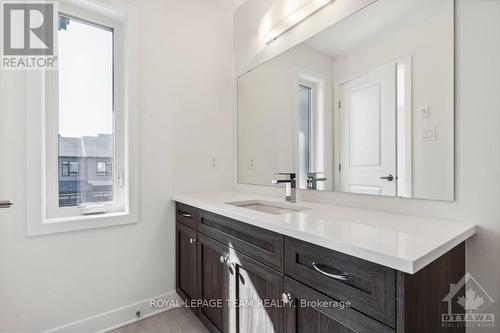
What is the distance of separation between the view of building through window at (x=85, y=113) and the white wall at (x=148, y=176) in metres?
0.22

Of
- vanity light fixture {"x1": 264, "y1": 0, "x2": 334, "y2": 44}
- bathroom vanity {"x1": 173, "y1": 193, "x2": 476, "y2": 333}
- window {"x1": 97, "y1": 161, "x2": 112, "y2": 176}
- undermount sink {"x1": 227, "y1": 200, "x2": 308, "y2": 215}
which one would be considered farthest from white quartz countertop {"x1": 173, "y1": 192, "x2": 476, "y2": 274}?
vanity light fixture {"x1": 264, "y1": 0, "x2": 334, "y2": 44}

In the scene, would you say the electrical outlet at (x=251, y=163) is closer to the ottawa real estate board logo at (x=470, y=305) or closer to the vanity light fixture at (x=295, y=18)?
the vanity light fixture at (x=295, y=18)

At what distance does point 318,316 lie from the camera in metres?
0.90

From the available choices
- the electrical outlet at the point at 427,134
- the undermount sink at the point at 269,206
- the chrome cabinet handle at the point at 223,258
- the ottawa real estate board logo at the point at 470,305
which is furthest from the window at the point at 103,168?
the ottawa real estate board logo at the point at 470,305

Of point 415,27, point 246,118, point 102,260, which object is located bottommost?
point 102,260

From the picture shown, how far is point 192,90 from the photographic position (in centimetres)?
211

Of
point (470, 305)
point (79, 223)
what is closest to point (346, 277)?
point (470, 305)

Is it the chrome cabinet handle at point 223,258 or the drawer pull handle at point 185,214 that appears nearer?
the chrome cabinet handle at point 223,258

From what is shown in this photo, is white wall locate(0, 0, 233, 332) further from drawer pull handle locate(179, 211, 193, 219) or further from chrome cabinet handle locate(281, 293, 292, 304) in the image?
chrome cabinet handle locate(281, 293, 292, 304)

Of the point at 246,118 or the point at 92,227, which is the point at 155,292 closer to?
the point at 92,227

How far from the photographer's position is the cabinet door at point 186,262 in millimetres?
1724

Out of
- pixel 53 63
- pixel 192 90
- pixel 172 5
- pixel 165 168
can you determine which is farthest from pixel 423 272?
pixel 172 5

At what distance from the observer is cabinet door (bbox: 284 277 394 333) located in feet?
2.50

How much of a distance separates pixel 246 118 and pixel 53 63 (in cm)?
138
